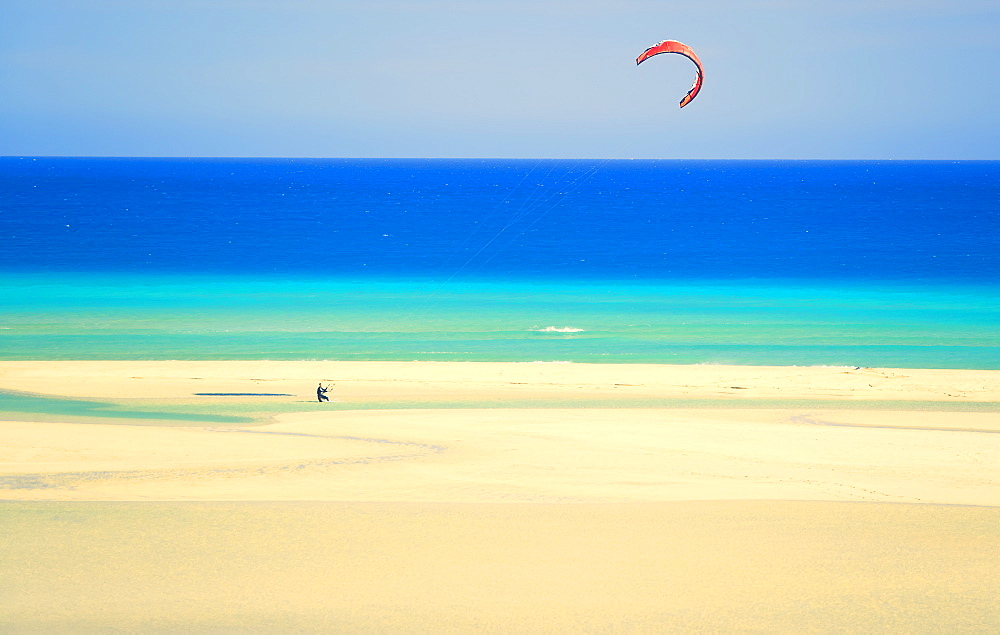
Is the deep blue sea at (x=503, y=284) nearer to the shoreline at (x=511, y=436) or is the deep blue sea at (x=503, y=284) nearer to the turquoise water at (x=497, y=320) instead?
→ the turquoise water at (x=497, y=320)

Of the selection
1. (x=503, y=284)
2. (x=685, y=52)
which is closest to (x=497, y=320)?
(x=503, y=284)

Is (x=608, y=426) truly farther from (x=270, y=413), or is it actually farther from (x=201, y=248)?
(x=201, y=248)

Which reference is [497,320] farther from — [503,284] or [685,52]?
[685,52]

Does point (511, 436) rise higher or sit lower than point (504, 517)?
higher

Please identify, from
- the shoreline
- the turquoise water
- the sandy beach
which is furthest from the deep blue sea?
the sandy beach

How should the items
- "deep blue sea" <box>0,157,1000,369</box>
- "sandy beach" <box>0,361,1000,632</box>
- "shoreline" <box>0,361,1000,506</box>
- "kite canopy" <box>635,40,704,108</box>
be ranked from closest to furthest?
"sandy beach" <box>0,361,1000,632</box> < "shoreline" <box>0,361,1000,506</box> < "kite canopy" <box>635,40,704,108</box> < "deep blue sea" <box>0,157,1000,369</box>

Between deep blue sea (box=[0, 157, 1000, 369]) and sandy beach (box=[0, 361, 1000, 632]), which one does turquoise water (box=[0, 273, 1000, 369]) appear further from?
sandy beach (box=[0, 361, 1000, 632])

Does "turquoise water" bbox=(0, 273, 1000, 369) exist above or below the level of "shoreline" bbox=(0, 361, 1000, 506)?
above

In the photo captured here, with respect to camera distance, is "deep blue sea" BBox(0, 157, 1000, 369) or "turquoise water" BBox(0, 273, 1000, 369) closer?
"turquoise water" BBox(0, 273, 1000, 369)
